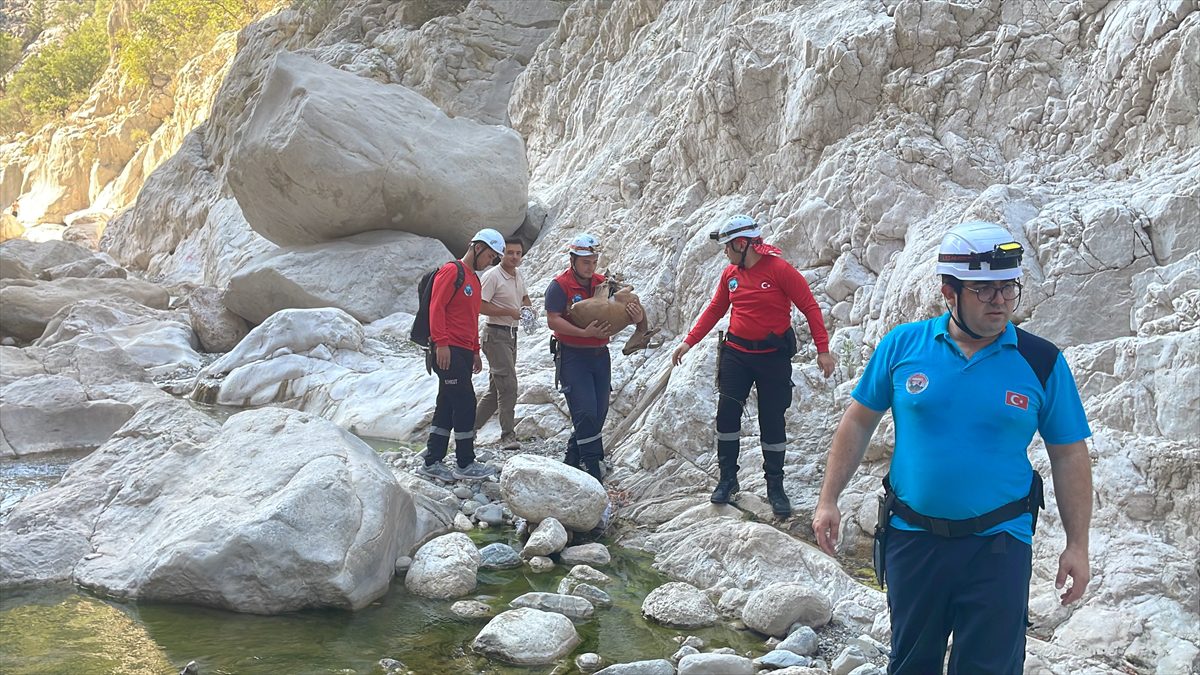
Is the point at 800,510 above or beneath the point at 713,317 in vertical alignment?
beneath

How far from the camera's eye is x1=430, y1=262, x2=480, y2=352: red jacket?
24.5 feet

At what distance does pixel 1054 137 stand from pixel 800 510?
375cm

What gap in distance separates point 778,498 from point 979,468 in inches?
138

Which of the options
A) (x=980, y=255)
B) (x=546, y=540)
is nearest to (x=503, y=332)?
(x=546, y=540)

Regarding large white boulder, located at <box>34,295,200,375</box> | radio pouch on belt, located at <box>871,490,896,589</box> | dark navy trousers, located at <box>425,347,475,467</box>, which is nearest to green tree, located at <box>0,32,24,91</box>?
large white boulder, located at <box>34,295,200,375</box>

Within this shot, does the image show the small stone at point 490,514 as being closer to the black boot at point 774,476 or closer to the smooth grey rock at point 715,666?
the black boot at point 774,476

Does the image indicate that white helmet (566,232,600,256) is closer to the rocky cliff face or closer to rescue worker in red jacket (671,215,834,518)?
rescue worker in red jacket (671,215,834,518)

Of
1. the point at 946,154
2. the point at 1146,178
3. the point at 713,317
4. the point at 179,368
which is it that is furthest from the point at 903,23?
the point at 179,368

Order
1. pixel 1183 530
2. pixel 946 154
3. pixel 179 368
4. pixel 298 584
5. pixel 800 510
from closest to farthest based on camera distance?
pixel 1183 530 → pixel 298 584 → pixel 800 510 → pixel 946 154 → pixel 179 368

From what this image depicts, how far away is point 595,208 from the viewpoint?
1400 centimetres

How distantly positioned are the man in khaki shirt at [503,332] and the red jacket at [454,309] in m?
0.43

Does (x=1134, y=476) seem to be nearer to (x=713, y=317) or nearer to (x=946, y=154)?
(x=713, y=317)

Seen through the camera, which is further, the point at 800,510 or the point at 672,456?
the point at 672,456

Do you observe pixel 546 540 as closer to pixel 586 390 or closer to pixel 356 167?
pixel 586 390
